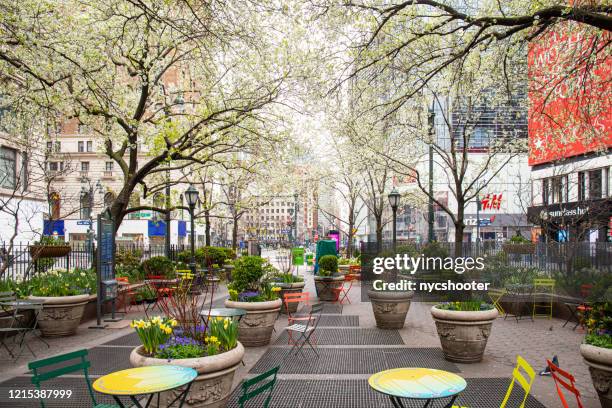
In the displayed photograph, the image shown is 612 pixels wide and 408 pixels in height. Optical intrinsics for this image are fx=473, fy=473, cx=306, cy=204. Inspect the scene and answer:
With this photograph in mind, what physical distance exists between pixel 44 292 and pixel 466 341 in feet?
29.7

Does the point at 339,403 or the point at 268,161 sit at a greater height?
the point at 268,161

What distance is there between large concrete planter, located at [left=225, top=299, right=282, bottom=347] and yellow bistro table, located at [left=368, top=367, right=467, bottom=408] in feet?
16.7

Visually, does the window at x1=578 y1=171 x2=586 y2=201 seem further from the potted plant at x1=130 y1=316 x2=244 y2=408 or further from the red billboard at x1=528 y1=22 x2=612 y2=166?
the potted plant at x1=130 y1=316 x2=244 y2=408

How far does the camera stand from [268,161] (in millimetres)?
16531

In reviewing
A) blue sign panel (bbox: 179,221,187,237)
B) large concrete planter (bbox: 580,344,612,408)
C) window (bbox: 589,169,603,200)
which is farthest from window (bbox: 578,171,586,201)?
blue sign panel (bbox: 179,221,187,237)

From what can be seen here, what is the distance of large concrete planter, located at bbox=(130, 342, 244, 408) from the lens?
16.1 feet

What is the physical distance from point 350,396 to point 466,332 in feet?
8.87

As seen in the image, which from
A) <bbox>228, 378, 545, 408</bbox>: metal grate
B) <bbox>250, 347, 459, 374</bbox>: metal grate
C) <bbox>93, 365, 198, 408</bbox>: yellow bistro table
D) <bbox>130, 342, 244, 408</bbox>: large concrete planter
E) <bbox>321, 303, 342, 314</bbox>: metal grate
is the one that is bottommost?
<bbox>321, 303, 342, 314</bbox>: metal grate

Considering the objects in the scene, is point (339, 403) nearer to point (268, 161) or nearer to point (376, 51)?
point (376, 51)

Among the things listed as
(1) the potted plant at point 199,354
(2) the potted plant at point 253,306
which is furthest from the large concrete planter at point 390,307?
(1) the potted plant at point 199,354

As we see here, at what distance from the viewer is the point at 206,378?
4.95m

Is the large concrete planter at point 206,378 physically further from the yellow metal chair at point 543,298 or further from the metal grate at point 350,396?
the yellow metal chair at point 543,298

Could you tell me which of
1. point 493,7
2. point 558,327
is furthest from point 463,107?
point 558,327

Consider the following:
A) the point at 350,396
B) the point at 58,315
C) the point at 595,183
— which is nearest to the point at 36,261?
the point at 58,315
